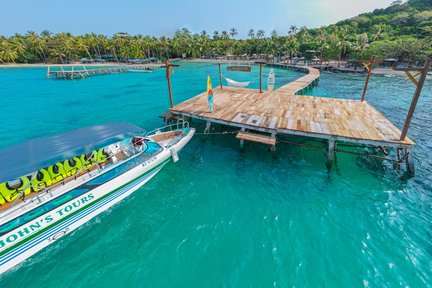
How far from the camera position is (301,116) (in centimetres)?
1450

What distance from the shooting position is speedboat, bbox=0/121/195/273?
751 cm

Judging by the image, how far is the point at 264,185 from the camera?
1147 centimetres

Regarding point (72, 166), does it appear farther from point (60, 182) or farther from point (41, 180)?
point (41, 180)

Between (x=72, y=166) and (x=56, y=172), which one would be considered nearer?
(x=56, y=172)

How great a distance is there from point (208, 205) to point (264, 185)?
344 centimetres

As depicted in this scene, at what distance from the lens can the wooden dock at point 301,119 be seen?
38.3ft

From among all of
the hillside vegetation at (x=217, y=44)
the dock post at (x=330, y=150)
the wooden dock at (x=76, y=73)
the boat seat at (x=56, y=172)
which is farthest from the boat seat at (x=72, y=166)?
the hillside vegetation at (x=217, y=44)

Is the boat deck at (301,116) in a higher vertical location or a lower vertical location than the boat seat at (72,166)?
higher

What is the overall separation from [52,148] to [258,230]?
9686 millimetres

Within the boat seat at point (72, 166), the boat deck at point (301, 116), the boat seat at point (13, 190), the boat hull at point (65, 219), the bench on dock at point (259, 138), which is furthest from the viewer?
the bench on dock at point (259, 138)

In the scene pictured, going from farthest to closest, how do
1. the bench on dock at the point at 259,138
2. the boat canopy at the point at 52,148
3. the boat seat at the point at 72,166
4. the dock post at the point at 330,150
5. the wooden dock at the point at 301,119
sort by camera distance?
1. the bench on dock at the point at 259,138
2. the dock post at the point at 330,150
3. the wooden dock at the point at 301,119
4. the boat seat at the point at 72,166
5. the boat canopy at the point at 52,148

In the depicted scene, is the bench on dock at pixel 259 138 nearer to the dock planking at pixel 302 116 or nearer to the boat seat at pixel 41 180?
the dock planking at pixel 302 116

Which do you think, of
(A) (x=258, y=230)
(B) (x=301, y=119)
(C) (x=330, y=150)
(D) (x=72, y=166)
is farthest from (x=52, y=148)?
(C) (x=330, y=150)

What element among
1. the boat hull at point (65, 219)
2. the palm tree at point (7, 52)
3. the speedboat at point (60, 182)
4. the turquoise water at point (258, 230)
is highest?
the palm tree at point (7, 52)
